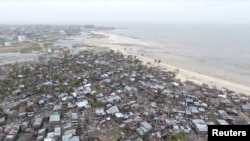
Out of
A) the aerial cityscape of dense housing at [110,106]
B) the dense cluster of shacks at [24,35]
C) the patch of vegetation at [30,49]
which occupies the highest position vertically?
the dense cluster of shacks at [24,35]

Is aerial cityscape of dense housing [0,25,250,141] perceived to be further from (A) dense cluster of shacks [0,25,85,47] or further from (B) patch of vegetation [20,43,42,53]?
(A) dense cluster of shacks [0,25,85,47]

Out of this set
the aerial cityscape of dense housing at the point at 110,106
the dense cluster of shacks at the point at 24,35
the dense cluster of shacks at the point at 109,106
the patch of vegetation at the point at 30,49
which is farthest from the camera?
the dense cluster of shacks at the point at 24,35

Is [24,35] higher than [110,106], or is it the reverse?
[24,35]

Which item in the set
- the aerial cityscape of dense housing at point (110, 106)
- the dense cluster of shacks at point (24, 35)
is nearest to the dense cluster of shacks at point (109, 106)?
the aerial cityscape of dense housing at point (110, 106)

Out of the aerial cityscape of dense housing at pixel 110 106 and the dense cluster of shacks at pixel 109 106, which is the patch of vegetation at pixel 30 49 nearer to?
the aerial cityscape of dense housing at pixel 110 106

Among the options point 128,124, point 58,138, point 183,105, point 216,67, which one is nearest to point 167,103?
point 183,105

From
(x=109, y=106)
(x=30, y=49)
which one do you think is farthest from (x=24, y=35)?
(x=109, y=106)

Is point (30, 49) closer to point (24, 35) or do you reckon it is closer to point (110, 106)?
point (24, 35)
